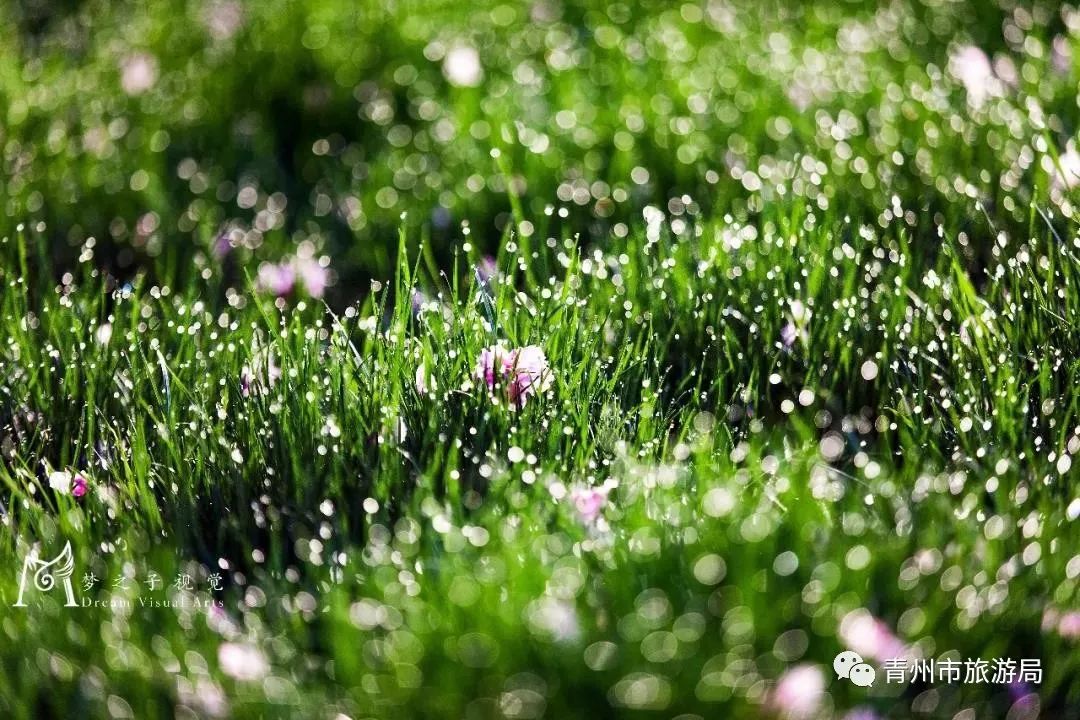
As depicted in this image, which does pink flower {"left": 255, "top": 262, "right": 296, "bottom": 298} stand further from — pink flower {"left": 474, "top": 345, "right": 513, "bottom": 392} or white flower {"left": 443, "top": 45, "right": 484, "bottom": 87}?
white flower {"left": 443, "top": 45, "right": 484, "bottom": 87}

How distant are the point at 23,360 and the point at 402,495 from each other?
0.78 meters

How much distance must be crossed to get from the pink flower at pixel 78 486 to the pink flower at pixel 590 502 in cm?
72

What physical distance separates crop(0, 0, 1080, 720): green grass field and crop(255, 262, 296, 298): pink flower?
0.11 feet

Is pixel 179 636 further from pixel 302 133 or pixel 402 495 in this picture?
pixel 302 133

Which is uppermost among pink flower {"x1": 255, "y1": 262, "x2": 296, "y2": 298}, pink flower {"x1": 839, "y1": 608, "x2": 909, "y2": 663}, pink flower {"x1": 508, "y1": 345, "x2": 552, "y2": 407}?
pink flower {"x1": 839, "y1": 608, "x2": 909, "y2": 663}

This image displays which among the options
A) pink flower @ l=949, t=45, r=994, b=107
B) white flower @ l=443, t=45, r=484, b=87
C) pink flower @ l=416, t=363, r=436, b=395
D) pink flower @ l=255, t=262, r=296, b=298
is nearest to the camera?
pink flower @ l=416, t=363, r=436, b=395

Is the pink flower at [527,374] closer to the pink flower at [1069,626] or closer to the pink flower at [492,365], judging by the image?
the pink flower at [492,365]

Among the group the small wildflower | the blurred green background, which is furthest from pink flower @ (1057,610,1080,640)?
the small wildflower

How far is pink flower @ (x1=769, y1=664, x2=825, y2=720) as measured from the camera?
44.6 inches

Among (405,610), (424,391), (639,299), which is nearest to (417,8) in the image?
(639,299)

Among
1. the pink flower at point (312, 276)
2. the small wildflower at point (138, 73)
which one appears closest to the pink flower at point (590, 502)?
the pink flower at point (312, 276)

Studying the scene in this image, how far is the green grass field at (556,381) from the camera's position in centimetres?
121

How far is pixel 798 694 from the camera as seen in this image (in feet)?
3.72

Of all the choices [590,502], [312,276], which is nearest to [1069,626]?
[590,502]
